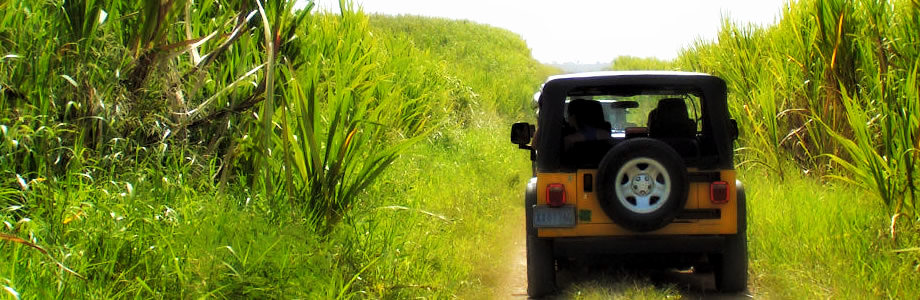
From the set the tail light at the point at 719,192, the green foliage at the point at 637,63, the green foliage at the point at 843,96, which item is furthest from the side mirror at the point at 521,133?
the green foliage at the point at 637,63

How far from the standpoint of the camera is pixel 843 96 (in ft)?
25.3

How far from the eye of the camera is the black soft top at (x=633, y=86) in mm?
6398

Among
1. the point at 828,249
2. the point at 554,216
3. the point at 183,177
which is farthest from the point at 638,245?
the point at 183,177

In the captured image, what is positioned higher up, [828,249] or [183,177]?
[183,177]

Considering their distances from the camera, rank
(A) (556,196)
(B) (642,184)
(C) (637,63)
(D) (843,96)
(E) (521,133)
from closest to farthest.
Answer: (B) (642,184), (A) (556,196), (E) (521,133), (D) (843,96), (C) (637,63)

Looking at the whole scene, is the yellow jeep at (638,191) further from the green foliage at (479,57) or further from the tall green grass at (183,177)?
the green foliage at (479,57)

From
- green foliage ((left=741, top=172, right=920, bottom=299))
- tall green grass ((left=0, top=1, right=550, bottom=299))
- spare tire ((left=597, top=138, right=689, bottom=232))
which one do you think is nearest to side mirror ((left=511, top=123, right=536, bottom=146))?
tall green grass ((left=0, top=1, right=550, bottom=299))

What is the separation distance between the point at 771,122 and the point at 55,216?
7751 millimetres

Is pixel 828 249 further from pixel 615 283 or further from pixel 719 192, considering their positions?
pixel 615 283

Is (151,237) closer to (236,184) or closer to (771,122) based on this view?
(236,184)

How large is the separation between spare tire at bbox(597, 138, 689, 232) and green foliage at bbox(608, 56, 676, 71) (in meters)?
31.6

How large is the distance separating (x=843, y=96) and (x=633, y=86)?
229 cm

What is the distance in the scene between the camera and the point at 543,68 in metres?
47.2

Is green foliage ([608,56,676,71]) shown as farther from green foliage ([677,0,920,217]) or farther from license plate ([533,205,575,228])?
license plate ([533,205,575,228])
